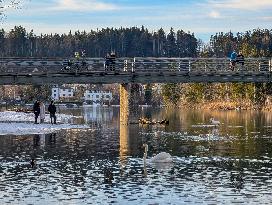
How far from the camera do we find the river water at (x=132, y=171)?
26469 millimetres

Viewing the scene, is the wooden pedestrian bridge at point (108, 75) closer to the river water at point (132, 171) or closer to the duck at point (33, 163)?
the river water at point (132, 171)

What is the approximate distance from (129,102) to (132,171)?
140 ft

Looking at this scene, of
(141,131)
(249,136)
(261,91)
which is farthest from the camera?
(261,91)

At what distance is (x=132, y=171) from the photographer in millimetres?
33406

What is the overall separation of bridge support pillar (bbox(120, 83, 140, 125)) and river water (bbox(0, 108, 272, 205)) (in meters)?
21.2

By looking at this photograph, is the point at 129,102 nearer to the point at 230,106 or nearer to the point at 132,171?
the point at 132,171

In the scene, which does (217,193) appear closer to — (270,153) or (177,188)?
(177,188)

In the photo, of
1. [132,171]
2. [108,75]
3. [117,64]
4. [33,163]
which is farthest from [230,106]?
[132,171]

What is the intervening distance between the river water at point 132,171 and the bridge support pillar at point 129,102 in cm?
2122

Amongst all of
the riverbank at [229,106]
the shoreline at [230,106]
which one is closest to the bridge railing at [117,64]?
the shoreline at [230,106]

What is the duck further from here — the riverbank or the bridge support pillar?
the riverbank

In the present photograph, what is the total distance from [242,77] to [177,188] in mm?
45486

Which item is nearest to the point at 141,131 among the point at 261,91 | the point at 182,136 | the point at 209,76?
the point at 182,136

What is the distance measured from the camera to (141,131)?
63.6m
